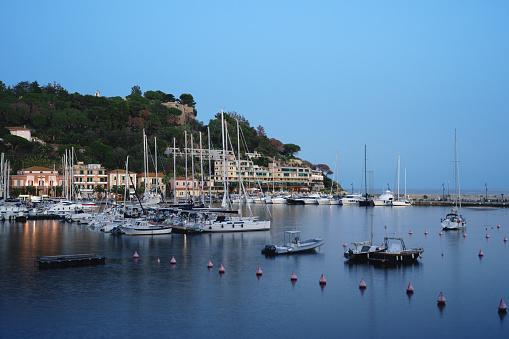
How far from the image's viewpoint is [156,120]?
19050 cm

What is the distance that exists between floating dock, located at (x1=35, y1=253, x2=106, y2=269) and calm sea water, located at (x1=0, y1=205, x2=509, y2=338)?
1184mm

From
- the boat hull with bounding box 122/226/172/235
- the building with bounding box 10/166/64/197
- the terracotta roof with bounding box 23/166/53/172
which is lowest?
the boat hull with bounding box 122/226/172/235

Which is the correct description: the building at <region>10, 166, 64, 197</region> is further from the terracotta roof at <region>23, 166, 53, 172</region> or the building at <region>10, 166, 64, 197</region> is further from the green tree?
the green tree

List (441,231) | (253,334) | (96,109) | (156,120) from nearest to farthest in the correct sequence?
1. (253,334)
2. (441,231)
3. (96,109)
4. (156,120)

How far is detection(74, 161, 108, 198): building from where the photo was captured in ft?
436

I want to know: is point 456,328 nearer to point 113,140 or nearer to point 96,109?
point 113,140

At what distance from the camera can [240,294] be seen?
1258 inches

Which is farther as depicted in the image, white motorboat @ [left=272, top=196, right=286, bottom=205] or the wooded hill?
white motorboat @ [left=272, top=196, right=286, bottom=205]

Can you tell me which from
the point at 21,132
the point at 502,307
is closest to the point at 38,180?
the point at 21,132

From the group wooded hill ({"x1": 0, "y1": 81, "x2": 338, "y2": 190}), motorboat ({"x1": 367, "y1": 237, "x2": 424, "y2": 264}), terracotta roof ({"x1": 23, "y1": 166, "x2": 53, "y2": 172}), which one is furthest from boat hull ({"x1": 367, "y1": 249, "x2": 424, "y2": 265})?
terracotta roof ({"x1": 23, "y1": 166, "x2": 53, "y2": 172})

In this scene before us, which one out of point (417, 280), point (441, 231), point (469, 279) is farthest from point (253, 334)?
point (441, 231)

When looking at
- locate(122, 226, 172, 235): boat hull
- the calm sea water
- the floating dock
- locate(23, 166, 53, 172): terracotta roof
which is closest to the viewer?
the calm sea water

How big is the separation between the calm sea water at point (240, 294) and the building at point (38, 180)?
3007 inches

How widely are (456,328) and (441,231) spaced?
4455 cm
